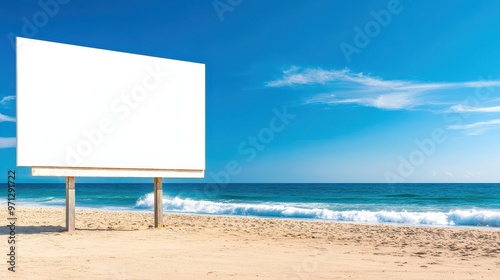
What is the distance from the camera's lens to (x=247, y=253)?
10.0 metres

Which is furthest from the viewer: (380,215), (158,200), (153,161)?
(380,215)

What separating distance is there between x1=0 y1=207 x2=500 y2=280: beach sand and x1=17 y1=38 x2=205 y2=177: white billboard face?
2119mm

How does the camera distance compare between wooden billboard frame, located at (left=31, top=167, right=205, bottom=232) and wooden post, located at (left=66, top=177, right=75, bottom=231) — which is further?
wooden post, located at (left=66, top=177, right=75, bottom=231)

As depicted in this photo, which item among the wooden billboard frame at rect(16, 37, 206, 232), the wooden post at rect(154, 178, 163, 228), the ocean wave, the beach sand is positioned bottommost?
the ocean wave

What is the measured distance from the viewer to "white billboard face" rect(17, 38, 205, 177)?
11266mm

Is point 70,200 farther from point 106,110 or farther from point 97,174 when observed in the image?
point 106,110

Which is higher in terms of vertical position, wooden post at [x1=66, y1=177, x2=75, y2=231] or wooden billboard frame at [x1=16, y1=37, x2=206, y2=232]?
wooden billboard frame at [x1=16, y1=37, x2=206, y2=232]

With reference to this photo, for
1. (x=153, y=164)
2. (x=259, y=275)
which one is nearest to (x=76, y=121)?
(x=153, y=164)

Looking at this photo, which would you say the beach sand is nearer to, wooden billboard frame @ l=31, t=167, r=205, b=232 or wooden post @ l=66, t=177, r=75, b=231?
wooden post @ l=66, t=177, r=75, b=231

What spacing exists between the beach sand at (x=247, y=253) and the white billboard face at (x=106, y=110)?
212 centimetres

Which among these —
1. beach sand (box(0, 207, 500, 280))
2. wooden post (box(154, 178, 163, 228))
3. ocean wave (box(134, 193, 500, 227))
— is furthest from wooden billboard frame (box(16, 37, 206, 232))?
ocean wave (box(134, 193, 500, 227))

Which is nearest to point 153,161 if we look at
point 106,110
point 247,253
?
point 106,110

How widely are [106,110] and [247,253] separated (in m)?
5.33

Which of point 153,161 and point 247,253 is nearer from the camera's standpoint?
point 247,253
